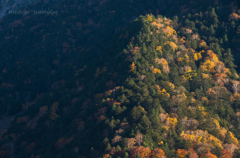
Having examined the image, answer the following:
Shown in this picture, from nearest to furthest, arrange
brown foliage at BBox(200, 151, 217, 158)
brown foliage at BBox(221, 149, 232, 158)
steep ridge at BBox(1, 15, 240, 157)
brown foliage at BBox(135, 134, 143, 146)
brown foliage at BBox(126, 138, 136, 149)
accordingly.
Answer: brown foliage at BBox(200, 151, 217, 158) → brown foliage at BBox(126, 138, 136, 149) → brown foliage at BBox(135, 134, 143, 146) → brown foliage at BBox(221, 149, 232, 158) → steep ridge at BBox(1, 15, 240, 157)

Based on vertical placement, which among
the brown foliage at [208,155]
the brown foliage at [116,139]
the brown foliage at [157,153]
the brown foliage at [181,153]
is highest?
the brown foliage at [116,139]

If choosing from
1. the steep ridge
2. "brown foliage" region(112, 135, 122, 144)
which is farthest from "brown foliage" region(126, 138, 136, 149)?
"brown foliage" region(112, 135, 122, 144)

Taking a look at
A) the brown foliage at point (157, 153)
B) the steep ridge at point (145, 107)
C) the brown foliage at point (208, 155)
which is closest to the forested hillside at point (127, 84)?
the brown foliage at point (157, 153)

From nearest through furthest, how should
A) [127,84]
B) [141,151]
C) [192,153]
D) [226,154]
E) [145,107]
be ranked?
[141,151] < [192,153] < [226,154] < [145,107] < [127,84]

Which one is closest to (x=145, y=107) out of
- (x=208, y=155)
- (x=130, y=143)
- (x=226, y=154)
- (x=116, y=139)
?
(x=116, y=139)

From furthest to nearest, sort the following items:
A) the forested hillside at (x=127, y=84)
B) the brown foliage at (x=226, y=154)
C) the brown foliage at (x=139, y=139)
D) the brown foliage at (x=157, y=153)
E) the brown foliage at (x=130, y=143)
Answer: the forested hillside at (x=127, y=84) → the brown foliage at (x=226, y=154) → the brown foliage at (x=139, y=139) → the brown foliage at (x=130, y=143) → the brown foliage at (x=157, y=153)

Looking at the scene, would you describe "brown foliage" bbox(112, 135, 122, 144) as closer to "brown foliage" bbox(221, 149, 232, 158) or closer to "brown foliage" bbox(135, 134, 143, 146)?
"brown foliage" bbox(135, 134, 143, 146)

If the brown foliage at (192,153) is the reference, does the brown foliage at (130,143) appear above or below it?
above

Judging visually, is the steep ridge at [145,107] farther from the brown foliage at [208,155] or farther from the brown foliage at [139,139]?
the brown foliage at [208,155]

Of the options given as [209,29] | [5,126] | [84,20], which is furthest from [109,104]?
[84,20]

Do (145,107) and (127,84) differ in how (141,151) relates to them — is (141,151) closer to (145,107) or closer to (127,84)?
(145,107)
